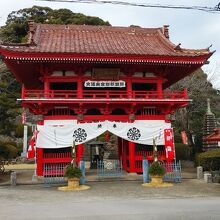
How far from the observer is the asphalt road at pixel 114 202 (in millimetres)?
10508

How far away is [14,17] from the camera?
60250 millimetres

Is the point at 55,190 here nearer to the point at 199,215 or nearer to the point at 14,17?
the point at 199,215

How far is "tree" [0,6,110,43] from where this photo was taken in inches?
2261

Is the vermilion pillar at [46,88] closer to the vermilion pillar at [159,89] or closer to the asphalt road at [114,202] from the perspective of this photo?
the asphalt road at [114,202]

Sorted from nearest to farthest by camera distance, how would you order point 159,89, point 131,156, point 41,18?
point 131,156 → point 159,89 → point 41,18

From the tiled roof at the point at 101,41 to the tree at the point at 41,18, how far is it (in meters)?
33.3

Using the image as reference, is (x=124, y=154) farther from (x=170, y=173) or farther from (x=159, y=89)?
(x=159, y=89)

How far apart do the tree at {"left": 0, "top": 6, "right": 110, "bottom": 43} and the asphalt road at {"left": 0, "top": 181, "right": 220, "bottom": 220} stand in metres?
43.4

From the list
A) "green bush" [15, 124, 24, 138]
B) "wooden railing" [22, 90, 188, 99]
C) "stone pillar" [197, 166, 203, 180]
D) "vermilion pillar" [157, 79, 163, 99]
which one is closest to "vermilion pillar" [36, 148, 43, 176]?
"wooden railing" [22, 90, 188, 99]

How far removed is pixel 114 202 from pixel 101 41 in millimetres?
13659

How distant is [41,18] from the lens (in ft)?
200

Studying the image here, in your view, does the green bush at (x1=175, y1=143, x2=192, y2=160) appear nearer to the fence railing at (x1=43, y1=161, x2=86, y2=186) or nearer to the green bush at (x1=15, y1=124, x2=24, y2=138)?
the fence railing at (x1=43, y1=161, x2=86, y2=186)

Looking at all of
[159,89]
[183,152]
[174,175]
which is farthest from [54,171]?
[183,152]

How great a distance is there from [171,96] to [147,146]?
3.58 metres
